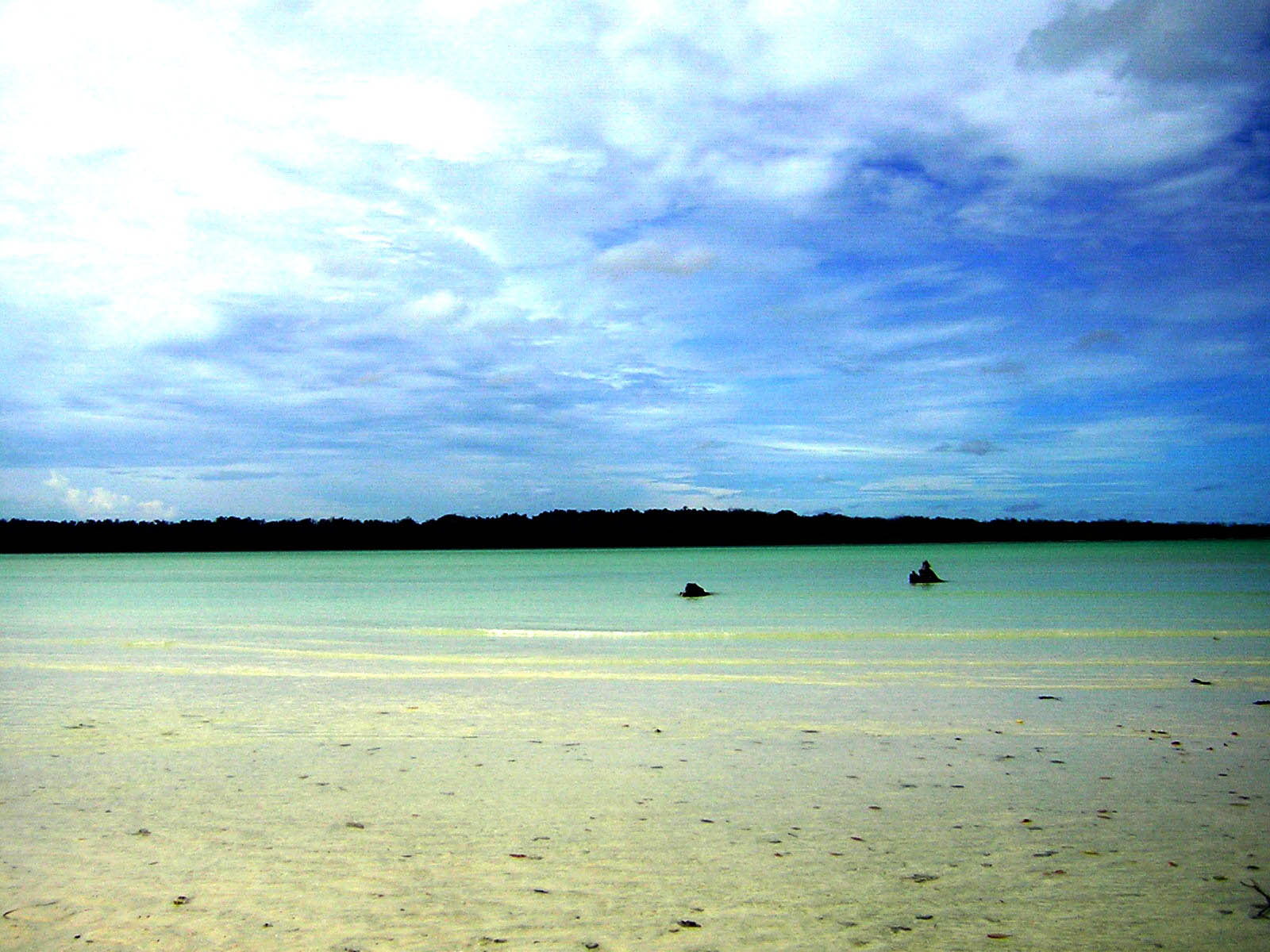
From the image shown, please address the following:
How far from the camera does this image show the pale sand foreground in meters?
5.36

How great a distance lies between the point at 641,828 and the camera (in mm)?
7145

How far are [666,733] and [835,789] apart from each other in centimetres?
297

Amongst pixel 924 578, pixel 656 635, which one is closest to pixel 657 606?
pixel 656 635

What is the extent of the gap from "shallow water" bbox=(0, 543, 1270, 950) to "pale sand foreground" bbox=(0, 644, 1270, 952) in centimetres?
3

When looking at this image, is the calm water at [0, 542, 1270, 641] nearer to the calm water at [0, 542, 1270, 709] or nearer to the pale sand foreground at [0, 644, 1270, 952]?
the calm water at [0, 542, 1270, 709]


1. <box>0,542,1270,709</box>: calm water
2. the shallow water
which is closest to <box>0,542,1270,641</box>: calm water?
<box>0,542,1270,709</box>: calm water

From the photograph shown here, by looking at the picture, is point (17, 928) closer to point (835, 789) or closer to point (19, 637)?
point (835, 789)

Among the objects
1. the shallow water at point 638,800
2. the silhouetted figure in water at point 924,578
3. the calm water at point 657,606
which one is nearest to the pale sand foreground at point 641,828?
the shallow water at point 638,800

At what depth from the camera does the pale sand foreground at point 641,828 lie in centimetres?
536

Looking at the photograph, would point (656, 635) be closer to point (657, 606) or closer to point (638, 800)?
point (657, 606)

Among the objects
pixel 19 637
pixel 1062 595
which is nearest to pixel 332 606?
pixel 19 637

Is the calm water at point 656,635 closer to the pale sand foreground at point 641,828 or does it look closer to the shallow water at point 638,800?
the shallow water at point 638,800

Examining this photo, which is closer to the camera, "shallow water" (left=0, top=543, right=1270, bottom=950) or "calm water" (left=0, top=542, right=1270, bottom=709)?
"shallow water" (left=0, top=543, right=1270, bottom=950)

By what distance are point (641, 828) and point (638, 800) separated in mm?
787
